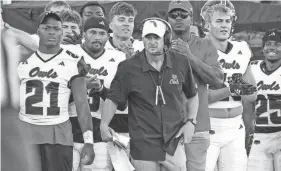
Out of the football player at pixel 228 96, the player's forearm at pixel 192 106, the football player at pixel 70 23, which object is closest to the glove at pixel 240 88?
the football player at pixel 228 96

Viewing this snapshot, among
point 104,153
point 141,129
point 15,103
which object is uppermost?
point 15,103

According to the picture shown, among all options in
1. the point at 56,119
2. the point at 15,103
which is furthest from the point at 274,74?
the point at 15,103

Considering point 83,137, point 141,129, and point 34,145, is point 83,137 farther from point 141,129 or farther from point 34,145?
point 141,129

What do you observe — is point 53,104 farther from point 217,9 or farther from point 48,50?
point 217,9

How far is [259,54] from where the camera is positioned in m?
9.77

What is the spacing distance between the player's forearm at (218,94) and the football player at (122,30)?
762mm

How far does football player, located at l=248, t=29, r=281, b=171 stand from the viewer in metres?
7.18

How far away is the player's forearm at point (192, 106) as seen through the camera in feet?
18.0

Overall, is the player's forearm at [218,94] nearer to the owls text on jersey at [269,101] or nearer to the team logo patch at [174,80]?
the owls text on jersey at [269,101]

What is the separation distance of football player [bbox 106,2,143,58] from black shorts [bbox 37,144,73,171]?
1195mm

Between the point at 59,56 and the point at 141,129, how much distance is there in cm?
119

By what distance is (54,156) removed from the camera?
229 inches

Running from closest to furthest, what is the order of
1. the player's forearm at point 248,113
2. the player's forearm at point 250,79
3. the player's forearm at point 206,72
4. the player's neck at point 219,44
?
the player's forearm at point 206,72 < the player's forearm at point 250,79 < the player's neck at point 219,44 < the player's forearm at point 248,113

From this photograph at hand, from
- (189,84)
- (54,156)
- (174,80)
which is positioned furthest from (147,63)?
(54,156)
